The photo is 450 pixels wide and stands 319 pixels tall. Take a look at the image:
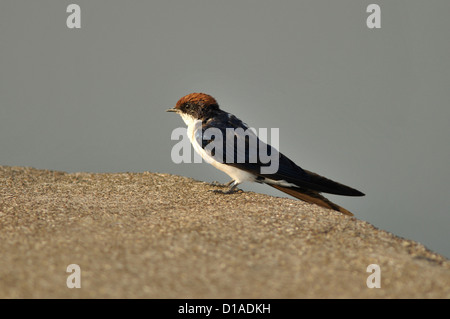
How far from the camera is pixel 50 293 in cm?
261

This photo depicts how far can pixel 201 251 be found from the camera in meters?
3.15

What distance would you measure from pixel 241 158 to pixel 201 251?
163cm

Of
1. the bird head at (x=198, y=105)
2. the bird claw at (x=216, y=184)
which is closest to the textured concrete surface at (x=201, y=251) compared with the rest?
the bird claw at (x=216, y=184)

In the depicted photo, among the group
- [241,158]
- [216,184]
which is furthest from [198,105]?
[216,184]

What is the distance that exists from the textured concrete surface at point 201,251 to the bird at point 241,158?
0.58ft

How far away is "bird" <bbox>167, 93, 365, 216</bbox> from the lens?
4.48m

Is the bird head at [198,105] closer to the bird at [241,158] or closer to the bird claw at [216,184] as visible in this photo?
the bird at [241,158]

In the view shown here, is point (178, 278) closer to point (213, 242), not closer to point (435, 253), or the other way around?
point (213, 242)

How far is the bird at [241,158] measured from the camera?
4480 millimetres

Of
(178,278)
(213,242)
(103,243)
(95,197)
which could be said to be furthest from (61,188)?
(178,278)

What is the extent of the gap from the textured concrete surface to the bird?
0.18 m

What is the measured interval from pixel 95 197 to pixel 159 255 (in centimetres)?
210

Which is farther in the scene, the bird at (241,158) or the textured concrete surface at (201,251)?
the bird at (241,158)

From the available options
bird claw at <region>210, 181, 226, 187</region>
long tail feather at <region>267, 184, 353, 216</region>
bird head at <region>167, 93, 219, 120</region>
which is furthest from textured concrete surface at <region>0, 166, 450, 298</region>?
bird head at <region>167, 93, 219, 120</region>
